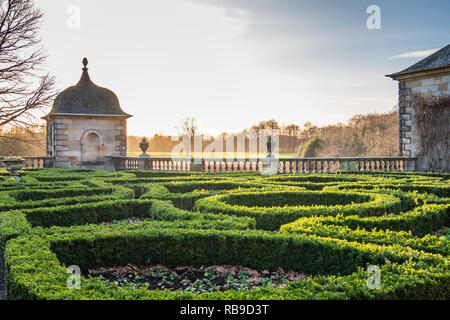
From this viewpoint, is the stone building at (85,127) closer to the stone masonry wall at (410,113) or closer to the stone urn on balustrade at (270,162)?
the stone urn on balustrade at (270,162)

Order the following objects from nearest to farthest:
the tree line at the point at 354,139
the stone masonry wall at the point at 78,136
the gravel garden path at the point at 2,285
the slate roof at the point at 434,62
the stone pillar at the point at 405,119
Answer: the gravel garden path at the point at 2,285
the slate roof at the point at 434,62
the stone pillar at the point at 405,119
the stone masonry wall at the point at 78,136
the tree line at the point at 354,139

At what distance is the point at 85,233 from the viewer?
18.6ft

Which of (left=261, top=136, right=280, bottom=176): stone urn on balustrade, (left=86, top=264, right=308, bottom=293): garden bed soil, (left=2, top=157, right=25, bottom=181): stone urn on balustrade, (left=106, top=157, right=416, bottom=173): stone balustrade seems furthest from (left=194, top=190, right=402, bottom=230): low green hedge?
(left=2, top=157, right=25, bottom=181): stone urn on balustrade

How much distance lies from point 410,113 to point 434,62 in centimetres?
239

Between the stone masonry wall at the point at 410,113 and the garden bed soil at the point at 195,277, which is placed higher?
the stone masonry wall at the point at 410,113

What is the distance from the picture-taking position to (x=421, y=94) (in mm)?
18422

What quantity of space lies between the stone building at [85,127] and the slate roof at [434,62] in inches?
583

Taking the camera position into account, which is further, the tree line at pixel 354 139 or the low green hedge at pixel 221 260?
the tree line at pixel 354 139

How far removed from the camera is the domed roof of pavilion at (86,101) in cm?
2262

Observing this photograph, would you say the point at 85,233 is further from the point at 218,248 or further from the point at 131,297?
the point at 131,297

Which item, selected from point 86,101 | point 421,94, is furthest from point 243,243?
point 86,101

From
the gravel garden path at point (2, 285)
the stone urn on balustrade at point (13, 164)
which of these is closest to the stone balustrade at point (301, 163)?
the stone urn on balustrade at point (13, 164)

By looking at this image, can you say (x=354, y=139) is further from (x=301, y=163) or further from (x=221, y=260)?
(x=221, y=260)
